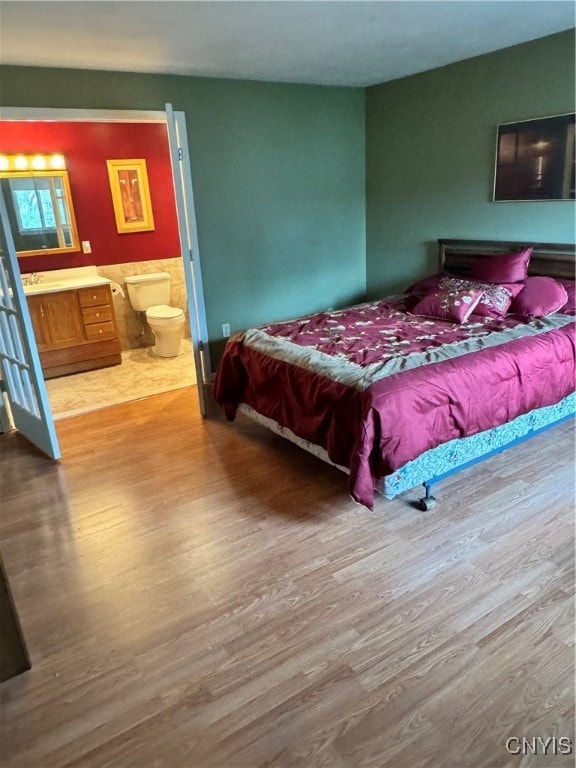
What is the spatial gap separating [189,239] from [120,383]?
1622mm

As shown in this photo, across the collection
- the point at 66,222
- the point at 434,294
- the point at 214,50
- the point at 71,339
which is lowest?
the point at 71,339

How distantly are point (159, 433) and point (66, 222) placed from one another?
8.66 feet

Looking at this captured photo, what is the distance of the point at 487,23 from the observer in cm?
296

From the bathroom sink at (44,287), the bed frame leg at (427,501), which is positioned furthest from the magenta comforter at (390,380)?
the bathroom sink at (44,287)

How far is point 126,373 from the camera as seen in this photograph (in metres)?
4.99

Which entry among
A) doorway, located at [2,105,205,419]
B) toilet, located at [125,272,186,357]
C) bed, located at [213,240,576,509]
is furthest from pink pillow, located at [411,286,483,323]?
toilet, located at [125,272,186,357]

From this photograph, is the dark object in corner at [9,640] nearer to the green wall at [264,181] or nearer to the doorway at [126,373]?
the doorway at [126,373]

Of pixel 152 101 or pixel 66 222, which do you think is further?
pixel 66 222

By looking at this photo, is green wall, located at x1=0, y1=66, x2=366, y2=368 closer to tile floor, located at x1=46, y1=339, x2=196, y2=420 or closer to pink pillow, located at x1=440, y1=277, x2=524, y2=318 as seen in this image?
tile floor, located at x1=46, y1=339, x2=196, y2=420

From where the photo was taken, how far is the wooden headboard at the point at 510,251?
11.4 ft

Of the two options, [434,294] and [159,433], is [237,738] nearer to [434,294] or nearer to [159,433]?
[159,433]

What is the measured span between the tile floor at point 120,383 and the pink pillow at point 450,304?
214 centimetres

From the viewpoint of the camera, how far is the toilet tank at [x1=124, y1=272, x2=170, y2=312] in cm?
539

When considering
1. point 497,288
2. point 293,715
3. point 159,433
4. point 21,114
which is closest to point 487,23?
point 497,288
